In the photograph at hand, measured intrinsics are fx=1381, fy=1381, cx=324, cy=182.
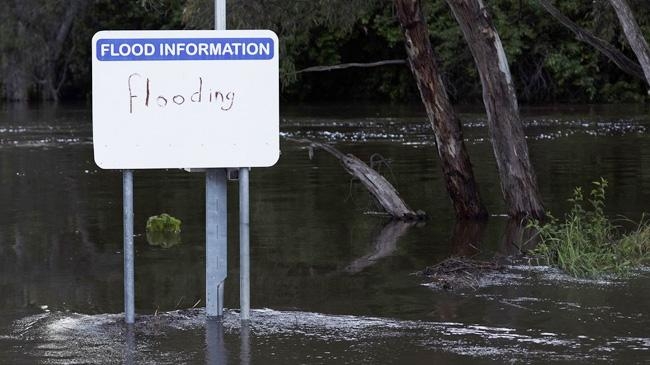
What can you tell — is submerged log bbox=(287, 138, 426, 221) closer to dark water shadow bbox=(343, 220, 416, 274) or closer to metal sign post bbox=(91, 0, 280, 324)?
dark water shadow bbox=(343, 220, 416, 274)

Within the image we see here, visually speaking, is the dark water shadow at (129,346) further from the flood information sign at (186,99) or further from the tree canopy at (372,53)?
the tree canopy at (372,53)

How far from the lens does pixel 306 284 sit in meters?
10.4

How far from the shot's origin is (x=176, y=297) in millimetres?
9820

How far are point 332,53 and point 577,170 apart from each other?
1246 inches

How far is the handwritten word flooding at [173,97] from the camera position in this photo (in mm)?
8234

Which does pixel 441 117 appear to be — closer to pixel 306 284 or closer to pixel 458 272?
pixel 458 272

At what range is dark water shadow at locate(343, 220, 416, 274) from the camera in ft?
37.5

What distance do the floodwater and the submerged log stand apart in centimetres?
21

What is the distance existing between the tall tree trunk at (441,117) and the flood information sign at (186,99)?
6201mm

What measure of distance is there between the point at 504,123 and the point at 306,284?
462 centimetres

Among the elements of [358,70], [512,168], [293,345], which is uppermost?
[358,70]

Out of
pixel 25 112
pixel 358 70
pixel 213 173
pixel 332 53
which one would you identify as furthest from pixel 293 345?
pixel 358 70

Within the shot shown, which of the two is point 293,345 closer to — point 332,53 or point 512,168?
point 512,168

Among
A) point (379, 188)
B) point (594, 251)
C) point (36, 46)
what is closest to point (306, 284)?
point (594, 251)
